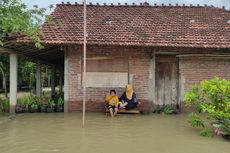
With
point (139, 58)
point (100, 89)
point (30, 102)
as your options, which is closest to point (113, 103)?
point (100, 89)

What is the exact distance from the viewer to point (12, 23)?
8320mm

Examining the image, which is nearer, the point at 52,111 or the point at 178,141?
the point at 178,141

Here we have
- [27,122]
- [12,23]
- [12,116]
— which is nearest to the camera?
[12,23]

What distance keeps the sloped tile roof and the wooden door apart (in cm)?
139

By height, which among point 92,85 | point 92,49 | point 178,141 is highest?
point 92,49

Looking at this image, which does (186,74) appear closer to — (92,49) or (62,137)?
(92,49)

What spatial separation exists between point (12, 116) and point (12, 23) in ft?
19.0

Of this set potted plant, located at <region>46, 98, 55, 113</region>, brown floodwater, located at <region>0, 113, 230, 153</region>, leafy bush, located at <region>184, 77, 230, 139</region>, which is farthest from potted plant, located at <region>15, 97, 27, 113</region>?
leafy bush, located at <region>184, 77, 230, 139</region>

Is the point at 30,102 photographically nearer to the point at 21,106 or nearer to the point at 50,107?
the point at 21,106

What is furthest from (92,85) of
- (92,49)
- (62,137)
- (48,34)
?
(62,137)

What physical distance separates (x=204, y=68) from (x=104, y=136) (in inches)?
247

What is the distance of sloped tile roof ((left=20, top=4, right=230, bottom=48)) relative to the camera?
535 inches

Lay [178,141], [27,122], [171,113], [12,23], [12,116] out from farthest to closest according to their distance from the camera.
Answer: [171,113] → [12,116] → [27,122] → [178,141] → [12,23]

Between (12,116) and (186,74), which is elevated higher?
(186,74)
